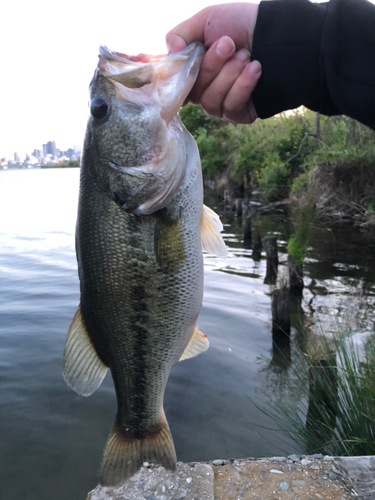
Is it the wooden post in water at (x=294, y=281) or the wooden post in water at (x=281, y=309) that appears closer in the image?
the wooden post in water at (x=281, y=309)

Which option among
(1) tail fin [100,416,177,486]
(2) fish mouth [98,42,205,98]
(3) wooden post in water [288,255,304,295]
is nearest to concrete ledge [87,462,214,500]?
(1) tail fin [100,416,177,486]

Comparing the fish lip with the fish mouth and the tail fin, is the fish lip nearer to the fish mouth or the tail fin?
the fish mouth

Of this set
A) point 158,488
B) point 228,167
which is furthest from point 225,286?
point 228,167

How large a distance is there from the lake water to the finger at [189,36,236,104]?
354 centimetres

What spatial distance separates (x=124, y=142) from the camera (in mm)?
1993

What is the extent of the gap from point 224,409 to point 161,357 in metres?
4.42

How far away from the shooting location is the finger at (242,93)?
1.99m

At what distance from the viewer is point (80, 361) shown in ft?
7.03

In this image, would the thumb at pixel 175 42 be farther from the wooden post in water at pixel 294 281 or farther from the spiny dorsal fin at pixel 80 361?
the wooden post in water at pixel 294 281

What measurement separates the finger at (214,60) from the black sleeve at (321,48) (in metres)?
0.18

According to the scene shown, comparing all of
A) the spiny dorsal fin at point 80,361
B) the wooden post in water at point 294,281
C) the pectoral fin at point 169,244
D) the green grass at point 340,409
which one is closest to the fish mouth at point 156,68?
the pectoral fin at point 169,244

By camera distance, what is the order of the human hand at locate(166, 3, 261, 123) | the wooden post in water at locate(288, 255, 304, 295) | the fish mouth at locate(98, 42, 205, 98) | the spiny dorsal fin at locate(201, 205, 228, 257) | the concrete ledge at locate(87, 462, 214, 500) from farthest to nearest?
1. the wooden post in water at locate(288, 255, 304, 295)
2. the concrete ledge at locate(87, 462, 214, 500)
3. the spiny dorsal fin at locate(201, 205, 228, 257)
4. the human hand at locate(166, 3, 261, 123)
5. the fish mouth at locate(98, 42, 205, 98)

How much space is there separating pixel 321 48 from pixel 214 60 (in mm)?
536

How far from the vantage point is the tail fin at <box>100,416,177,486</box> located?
2.19m
